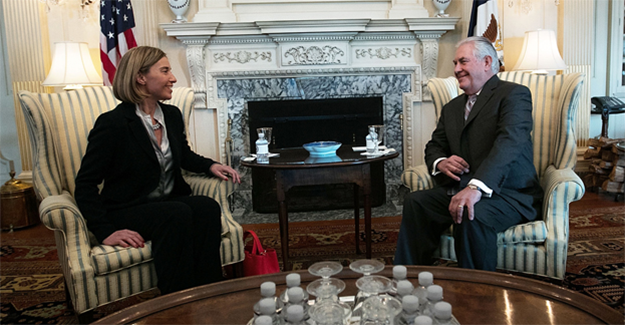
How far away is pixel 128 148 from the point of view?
6.70 ft

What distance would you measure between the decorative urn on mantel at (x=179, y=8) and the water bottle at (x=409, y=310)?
3.37m

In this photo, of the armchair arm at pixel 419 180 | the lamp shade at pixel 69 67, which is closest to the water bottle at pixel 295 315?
the armchair arm at pixel 419 180

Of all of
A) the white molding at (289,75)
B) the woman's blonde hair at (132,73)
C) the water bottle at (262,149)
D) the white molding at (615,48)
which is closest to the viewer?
the woman's blonde hair at (132,73)

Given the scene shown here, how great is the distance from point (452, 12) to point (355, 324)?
3.62 meters

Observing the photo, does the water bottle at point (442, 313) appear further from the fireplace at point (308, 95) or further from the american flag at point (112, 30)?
the american flag at point (112, 30)

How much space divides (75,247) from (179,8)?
2495mm

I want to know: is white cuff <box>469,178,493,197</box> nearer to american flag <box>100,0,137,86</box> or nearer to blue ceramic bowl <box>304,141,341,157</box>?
blue ceramic bowl <box>304,141,341,157</box>

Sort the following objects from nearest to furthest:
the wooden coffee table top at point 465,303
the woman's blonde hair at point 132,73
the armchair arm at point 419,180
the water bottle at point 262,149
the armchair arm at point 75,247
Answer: the wooden coffee table top at point 465,303 → the armchair arm at point 75,247 → the woman's blonde hair at point 132,73 → the armchair arm at point 419,180 → the water bottle at point 262,149

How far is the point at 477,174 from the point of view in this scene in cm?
201

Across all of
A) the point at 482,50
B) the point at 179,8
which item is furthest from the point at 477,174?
the point at 179,8

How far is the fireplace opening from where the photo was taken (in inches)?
162

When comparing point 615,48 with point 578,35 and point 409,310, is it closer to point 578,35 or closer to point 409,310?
point 578,35

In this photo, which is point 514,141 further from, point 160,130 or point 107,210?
point 107,210

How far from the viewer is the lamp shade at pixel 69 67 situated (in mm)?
3451
